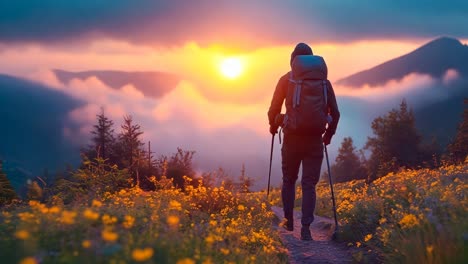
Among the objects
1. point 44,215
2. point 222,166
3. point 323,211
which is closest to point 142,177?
point 222,166

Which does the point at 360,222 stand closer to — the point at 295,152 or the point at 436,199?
the point at 295,152

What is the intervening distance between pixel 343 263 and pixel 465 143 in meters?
28.6

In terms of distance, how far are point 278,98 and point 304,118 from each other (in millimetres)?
782

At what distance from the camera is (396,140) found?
5072cm

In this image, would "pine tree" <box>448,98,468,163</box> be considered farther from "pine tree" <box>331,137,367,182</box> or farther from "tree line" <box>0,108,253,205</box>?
"pine tree" <box>331,137,367,182</box>

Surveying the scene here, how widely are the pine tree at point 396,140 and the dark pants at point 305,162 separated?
40.7m

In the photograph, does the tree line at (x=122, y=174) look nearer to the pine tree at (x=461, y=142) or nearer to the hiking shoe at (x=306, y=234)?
the hiking shoe at (x=306, y=234)

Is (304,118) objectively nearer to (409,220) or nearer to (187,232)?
(409,220)

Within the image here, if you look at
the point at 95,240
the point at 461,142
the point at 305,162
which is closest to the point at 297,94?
the point at 305,162

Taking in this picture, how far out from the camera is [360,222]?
8.99 m

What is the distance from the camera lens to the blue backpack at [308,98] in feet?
27.9

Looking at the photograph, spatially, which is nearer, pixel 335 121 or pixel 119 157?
pixel 335 121

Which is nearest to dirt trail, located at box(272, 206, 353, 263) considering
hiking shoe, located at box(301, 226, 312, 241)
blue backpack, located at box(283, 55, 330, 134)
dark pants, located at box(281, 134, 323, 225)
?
hiking shoe, located at box(301, 226, 312, 241)

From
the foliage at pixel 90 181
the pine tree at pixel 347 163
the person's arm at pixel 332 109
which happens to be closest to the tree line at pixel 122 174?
the foliage at pixel 90 181
